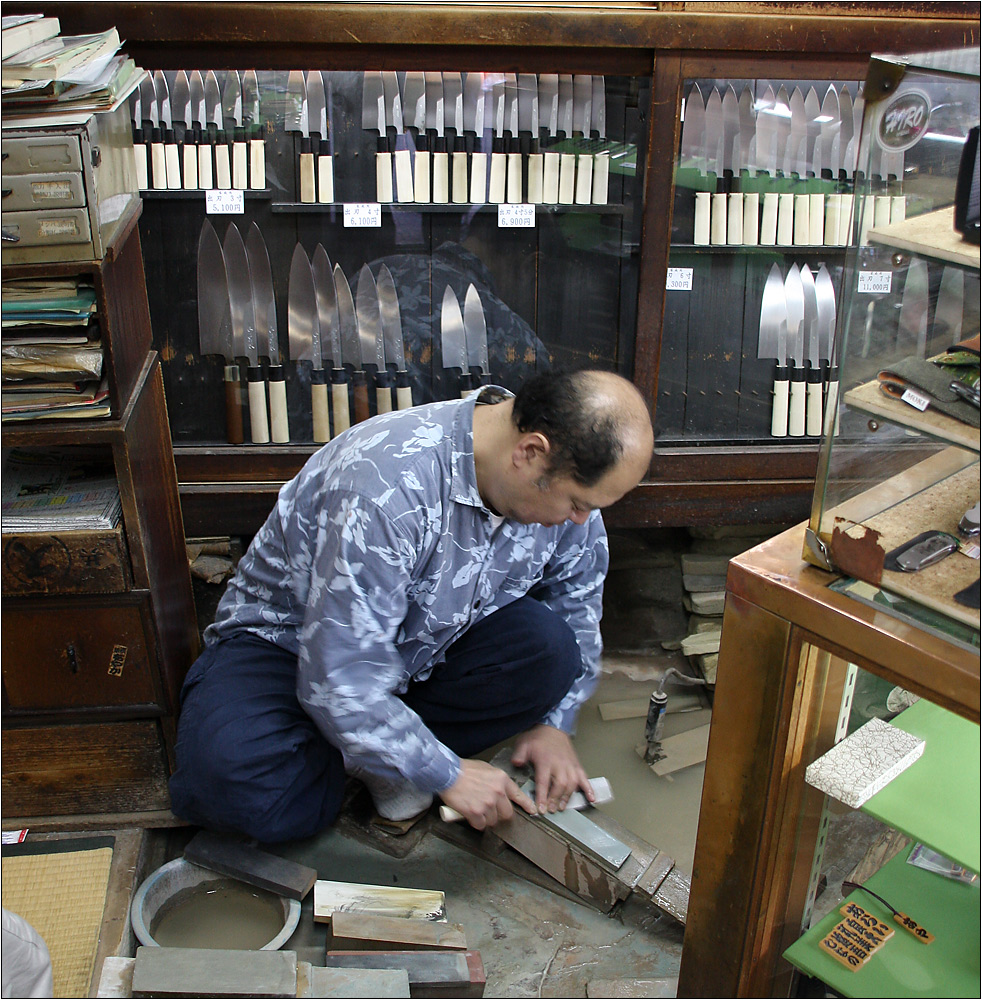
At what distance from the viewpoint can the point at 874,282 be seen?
118 cm

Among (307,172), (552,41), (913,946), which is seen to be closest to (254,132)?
(307,172)

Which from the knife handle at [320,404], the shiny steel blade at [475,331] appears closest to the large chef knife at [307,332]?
the knife handle at [320,404]

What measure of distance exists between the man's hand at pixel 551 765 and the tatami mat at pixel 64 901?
35.8 inches

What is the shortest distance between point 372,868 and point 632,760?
0.78 meters

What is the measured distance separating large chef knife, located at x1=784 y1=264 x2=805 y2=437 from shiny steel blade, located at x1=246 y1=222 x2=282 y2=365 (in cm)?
155

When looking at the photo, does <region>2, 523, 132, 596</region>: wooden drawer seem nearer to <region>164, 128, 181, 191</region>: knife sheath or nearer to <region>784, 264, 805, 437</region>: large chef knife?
<region>164, 128, 181, 191</region>: knife sheath

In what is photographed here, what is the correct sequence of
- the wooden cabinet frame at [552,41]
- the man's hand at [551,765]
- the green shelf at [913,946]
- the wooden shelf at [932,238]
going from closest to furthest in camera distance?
the wooden shelf at [932,238] < the green shelf at [913,946] < the man's hand at [551,765] < the wooden cabinet frame at [552,41]

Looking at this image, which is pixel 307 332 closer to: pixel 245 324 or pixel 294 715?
pixel 245 324

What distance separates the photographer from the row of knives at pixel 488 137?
270cm

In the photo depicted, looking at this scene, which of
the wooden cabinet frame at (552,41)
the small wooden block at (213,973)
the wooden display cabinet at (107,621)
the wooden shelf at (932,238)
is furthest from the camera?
the wooden cabinet frame at (552,41)

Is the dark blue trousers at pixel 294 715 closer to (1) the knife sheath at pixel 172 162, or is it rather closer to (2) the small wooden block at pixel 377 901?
(2) the small wooden block at pixel 377 901

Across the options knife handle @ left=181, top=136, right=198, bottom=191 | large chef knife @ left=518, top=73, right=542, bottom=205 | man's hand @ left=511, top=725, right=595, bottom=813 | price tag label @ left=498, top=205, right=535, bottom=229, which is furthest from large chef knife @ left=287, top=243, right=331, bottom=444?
man's hand @ left=511, top=725, right=595, bottom=813

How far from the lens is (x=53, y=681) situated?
1986 millimetres

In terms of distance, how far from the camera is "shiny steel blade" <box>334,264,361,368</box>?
9.30ft
